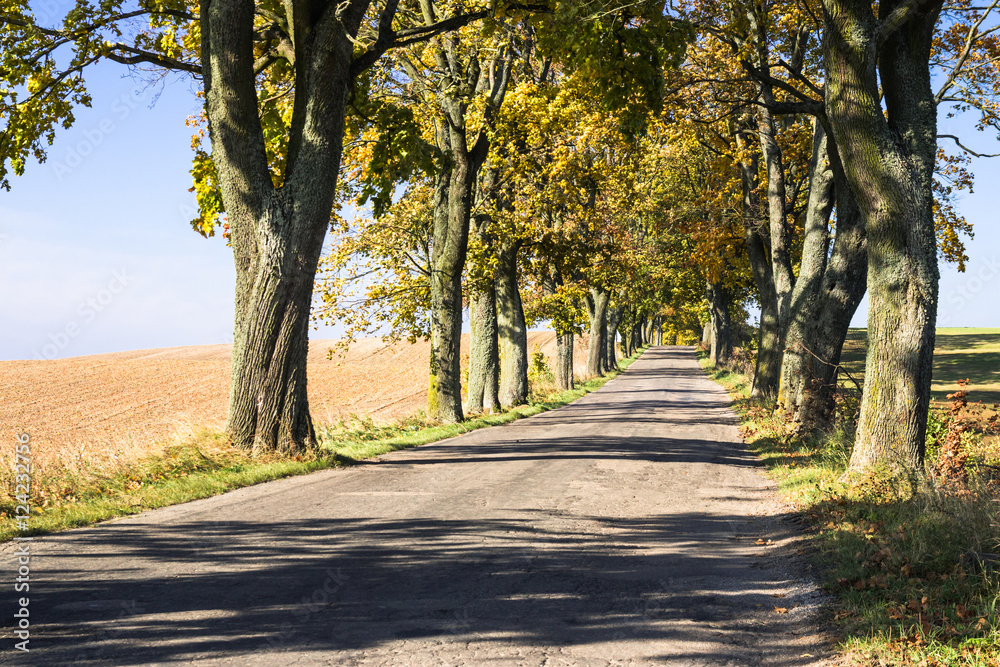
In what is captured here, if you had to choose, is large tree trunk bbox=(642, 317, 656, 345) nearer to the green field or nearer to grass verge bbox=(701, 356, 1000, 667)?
the green field

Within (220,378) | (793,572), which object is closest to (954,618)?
(793,572)

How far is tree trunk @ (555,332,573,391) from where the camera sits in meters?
32.5

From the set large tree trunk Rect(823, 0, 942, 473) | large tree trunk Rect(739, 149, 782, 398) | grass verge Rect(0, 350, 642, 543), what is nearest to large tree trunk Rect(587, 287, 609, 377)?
large tree trunk Rect(739, 149, 782, 398)

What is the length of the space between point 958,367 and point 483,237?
3748 cm

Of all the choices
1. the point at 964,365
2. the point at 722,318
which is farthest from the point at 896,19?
the point at 964,365

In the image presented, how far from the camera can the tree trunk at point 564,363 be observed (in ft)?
107

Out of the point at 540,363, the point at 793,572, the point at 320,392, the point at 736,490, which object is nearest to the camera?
the point at 793,572

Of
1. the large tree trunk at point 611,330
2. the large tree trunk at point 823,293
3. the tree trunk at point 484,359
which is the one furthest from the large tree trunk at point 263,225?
the large tree trunk at point 611,330

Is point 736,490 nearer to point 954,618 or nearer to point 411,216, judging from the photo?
point 954,618

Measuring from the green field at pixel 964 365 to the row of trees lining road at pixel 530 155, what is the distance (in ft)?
28.7

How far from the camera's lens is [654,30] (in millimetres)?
11977

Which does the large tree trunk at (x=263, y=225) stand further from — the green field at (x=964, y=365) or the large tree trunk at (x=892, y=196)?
the green field at (x=964, y=365)

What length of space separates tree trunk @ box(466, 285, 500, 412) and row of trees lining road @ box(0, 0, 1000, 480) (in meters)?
0.06

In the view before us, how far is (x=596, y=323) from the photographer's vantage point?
129 ft
